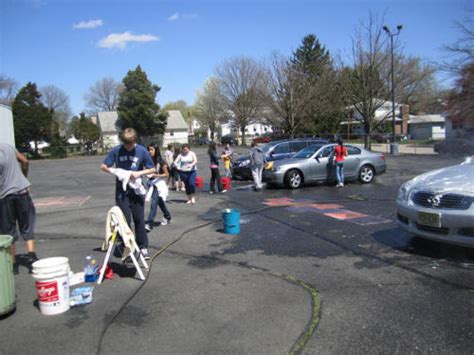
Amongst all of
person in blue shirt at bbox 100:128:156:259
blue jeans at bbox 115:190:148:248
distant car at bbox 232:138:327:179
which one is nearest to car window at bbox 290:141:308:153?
distant car at bbox 232:138:327:179

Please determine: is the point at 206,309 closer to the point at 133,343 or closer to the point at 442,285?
the point at 133,343

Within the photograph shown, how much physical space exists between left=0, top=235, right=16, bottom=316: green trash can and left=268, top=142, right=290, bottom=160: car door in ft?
42.5

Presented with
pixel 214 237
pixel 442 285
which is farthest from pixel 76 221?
pixel 442 285

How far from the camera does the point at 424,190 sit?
18.9ft

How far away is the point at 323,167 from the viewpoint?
14.1 meters

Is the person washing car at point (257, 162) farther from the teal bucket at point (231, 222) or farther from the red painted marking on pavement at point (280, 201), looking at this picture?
the teal bucket at point (231, 222)

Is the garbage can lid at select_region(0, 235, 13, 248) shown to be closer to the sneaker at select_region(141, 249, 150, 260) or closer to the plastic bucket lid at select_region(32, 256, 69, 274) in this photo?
the plastic bucket lid at select_region(32, 256, 69, 274)

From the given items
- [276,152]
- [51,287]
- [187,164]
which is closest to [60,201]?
[187,164]

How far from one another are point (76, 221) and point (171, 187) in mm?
6152

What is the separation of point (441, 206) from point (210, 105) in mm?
64268

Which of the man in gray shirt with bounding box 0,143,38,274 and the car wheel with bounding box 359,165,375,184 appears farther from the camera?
the car wheel with bounding box 359,165,375,184

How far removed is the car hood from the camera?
5.39 meters

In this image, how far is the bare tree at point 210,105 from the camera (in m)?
58.1

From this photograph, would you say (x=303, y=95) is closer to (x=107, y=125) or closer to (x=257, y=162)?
(x=257, y=162)
